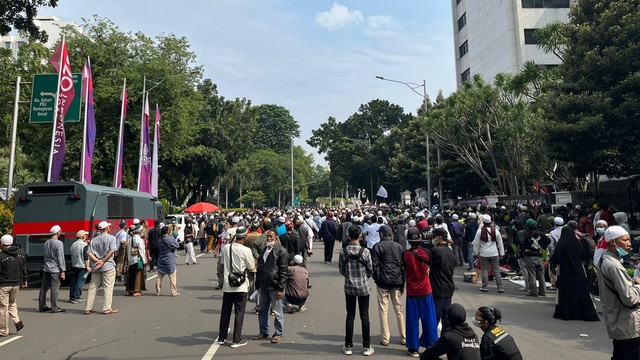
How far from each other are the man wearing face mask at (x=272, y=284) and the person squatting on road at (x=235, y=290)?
0.82 feet

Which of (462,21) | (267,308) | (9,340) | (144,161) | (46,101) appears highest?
(462,21)

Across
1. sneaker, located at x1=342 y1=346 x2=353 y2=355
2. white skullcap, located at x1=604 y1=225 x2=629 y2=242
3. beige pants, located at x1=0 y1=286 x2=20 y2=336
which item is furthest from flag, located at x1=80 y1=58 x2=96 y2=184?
white skullcap, located at x1=604 y1=225 x2=629 y2=242

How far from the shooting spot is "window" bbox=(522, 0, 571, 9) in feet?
133

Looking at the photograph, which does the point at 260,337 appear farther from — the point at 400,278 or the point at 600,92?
the point at 600,92

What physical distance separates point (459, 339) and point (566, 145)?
1586cm

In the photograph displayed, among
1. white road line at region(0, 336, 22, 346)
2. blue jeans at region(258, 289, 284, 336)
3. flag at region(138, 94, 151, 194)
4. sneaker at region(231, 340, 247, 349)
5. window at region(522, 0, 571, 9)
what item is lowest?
white road line at region(0, 336, 22, 346)

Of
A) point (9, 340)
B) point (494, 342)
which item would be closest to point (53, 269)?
point (9, 340)

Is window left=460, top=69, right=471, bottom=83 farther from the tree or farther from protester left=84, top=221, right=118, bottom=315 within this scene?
protester left=84, top=221, right=118, bottom=315

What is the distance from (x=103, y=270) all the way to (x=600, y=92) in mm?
17580

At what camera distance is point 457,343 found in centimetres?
427

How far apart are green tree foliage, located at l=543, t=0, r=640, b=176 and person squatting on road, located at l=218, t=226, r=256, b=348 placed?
47.7 ft

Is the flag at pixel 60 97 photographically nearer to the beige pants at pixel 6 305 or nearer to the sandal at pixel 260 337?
the beige pants at pixel 6 305

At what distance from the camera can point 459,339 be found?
428 centimetres

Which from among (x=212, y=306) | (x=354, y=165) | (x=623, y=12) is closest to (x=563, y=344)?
(x=212, y=306)
